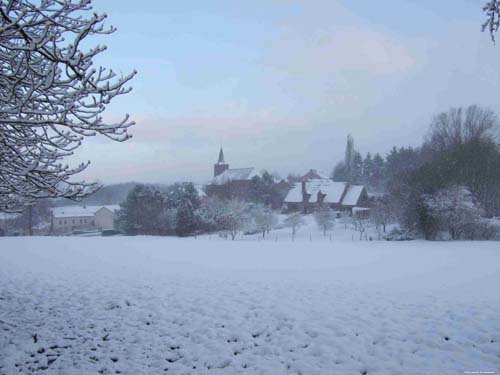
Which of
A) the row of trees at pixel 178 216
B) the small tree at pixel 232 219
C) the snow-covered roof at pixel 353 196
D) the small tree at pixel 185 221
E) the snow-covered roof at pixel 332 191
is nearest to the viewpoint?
the small tree at pixel 232 219

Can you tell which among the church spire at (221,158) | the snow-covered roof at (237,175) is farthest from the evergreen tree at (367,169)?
the church spire at (221,158)

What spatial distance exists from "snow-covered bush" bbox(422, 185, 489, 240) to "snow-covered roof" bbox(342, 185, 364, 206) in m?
24.4

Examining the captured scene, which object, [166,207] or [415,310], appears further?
[166,207]

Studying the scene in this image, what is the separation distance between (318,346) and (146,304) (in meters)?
3.77

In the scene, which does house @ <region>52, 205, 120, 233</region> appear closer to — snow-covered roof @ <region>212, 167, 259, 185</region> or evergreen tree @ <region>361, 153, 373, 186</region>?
snow-covered roof @ <region>212, 167, 259, 185</region>

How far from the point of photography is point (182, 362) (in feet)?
14.8

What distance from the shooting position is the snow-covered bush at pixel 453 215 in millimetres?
24578

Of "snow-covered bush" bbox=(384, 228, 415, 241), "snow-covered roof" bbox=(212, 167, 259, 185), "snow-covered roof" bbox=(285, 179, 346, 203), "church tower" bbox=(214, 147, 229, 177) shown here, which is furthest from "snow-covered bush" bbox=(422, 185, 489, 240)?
"church tower" bbox=(214, 147, 229, 177)

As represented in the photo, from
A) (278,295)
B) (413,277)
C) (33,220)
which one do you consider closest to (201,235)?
(33,220)

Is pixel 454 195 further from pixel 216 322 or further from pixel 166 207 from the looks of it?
pixel 166 207

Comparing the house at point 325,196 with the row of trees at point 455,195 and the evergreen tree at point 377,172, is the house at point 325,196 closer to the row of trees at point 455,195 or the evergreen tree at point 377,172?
the row of trees at point 455,195

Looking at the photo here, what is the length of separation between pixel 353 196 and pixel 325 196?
14.2 ft

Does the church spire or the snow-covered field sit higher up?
the church spire

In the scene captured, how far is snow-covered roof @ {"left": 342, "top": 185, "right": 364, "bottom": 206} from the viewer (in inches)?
2017
